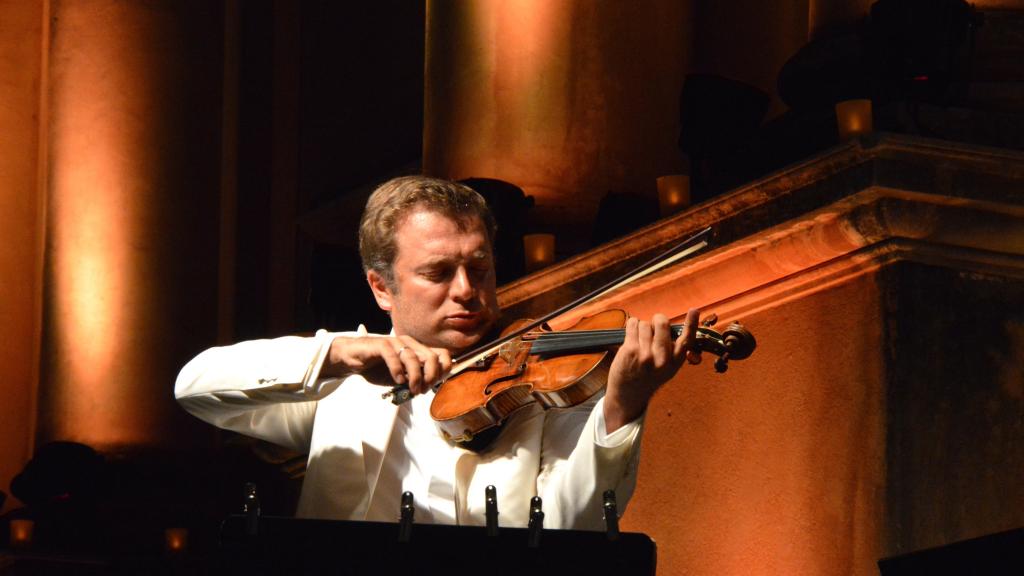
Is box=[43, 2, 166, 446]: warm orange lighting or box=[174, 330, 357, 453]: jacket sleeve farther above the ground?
box=[43, 2, 166, 446]: warm orange lighting

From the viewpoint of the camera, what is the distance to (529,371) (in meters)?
3.43

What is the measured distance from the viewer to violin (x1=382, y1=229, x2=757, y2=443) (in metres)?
3.31

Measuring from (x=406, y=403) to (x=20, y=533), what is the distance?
4503 mm

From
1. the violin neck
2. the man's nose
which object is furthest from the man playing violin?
the violin neck

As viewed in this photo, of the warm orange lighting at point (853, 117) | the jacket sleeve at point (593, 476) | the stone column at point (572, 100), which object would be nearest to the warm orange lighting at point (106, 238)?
the stone column at point (572, 100)

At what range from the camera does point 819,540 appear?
4.02m

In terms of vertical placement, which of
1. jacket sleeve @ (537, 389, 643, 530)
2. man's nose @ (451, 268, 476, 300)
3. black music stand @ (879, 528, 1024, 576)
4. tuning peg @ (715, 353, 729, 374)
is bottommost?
black music stand @ (879, 528, 1024, 576)

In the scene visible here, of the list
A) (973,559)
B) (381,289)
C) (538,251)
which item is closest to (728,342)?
(973,559)

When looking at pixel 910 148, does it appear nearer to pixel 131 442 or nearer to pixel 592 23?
pixel 592 23

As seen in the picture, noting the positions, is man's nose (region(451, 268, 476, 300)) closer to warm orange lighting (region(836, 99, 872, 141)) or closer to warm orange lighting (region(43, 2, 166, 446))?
warm orange lighting (region(836, 99, 872, 141))

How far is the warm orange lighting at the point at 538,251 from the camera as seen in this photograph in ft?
18.2

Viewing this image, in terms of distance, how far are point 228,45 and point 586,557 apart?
7019 mm

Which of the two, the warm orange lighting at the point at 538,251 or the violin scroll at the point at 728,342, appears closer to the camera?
the violin scroll at the point at 728,342

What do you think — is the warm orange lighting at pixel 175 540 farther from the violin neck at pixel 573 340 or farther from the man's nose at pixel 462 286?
the violin neck at pixel 573 340
